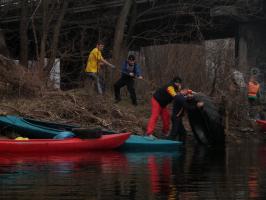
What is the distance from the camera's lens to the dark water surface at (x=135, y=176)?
11.6 metres

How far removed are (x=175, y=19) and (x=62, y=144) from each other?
49.0 feet

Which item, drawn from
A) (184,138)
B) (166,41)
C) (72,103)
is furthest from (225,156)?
(166,41)

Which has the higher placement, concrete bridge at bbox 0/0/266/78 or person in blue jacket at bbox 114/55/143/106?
concrete bridge at bbox 0/0/266/78

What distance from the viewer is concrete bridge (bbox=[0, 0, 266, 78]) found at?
30766mm

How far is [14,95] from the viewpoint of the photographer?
24.3 meters

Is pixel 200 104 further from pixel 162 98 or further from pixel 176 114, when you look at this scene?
pixel 162 98

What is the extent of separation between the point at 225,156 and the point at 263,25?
15.0 metres

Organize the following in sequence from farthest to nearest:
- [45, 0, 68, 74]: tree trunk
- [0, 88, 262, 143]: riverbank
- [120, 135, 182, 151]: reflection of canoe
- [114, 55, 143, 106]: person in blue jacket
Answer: [45, 0, 68, 74]: tree trunk → [114, 55, 143, 106]: person in blue jacket → [0, 88, 262, 143]: riverbank → [120, 135, 182, 151]: reflection of canoe

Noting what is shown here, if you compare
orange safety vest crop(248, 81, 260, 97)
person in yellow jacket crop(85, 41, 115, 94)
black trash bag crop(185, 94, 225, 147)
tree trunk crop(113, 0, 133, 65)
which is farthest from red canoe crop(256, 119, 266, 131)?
tree trunk crop(113, 0, 133, 65)

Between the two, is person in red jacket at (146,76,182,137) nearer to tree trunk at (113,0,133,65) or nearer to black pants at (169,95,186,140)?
black pants at (169,95,186,140)

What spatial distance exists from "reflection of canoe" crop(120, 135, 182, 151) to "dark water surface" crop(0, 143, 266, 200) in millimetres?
482

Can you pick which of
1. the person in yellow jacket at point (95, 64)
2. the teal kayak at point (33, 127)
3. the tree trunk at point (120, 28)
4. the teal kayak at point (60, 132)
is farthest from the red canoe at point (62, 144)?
the tree trunk at point (120, 28)

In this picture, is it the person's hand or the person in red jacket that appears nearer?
the person in red jacket

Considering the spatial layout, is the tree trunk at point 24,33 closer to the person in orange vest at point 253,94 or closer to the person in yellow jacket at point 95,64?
the person in yellow jacket at point 95,64
